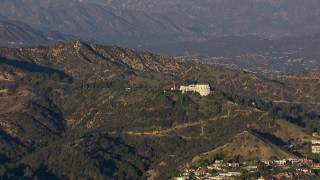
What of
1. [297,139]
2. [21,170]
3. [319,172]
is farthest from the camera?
[297,139]

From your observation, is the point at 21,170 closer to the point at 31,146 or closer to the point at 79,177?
the point at 79,177

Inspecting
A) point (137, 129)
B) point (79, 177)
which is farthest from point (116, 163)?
point (137, 129)

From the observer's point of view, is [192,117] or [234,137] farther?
[192,117]

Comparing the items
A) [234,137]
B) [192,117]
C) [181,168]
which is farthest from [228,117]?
[181,168]

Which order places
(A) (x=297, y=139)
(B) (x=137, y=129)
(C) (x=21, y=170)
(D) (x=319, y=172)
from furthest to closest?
1. (B) (x=137, y=129)
2. (A) (x=297, y=139)
3. (C) (x=21, y=170)
4. (D) (x=319, y=172)

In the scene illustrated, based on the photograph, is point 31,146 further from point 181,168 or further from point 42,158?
point 181,168

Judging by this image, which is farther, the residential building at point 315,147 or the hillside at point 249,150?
the residential building at point 315,147

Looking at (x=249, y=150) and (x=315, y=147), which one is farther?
→ (x=315, y=147)

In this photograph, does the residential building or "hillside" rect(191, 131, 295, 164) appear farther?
the residential building

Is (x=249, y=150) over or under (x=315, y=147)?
under
